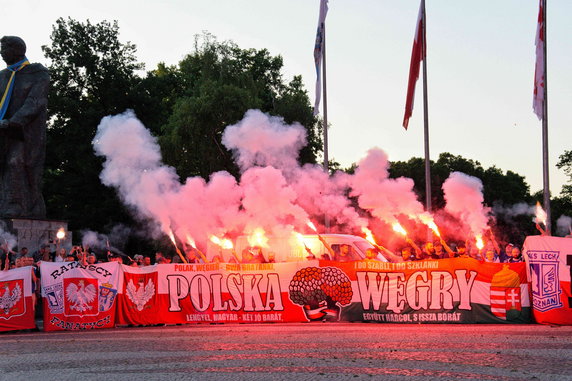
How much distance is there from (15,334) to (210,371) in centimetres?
857

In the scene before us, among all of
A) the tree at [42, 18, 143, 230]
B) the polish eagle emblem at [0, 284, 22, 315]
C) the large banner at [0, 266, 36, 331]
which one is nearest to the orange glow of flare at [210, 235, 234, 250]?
the large banner at [0, 266, 36, 331]

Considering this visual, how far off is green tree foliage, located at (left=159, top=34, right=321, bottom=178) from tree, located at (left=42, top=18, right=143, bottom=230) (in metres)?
3.04

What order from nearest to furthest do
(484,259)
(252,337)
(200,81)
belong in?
1. (252,337)
2. (484,259)
3. (200,81)

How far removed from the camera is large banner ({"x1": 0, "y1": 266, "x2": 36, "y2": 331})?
1802 cm

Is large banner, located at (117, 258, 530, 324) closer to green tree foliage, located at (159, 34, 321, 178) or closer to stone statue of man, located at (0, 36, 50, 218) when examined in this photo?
stone statue of man, located at (0, 36, 50, 218)

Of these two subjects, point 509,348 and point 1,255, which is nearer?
point 509,348

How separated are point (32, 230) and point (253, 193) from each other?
7509mm

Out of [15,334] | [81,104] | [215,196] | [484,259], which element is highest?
[81,104]

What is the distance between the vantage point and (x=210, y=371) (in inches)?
426

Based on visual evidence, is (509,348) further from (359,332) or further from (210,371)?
(210,371)

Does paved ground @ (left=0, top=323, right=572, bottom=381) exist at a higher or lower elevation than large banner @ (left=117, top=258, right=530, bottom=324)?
lower

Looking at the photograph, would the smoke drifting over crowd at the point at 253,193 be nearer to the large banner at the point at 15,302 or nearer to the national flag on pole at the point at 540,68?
the national flag on pole at the point at 540,68

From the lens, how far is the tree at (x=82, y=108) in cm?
4803

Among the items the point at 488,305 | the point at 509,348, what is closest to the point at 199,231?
the point at 488,305
